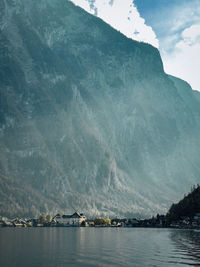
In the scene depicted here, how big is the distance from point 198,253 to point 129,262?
13332mm

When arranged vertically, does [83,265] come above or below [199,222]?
below

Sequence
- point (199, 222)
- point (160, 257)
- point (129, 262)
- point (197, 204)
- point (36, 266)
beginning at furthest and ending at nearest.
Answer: point (197, 204) < point (199, 222) < point (160, 257) < point (129, 262) < point (36, 266)

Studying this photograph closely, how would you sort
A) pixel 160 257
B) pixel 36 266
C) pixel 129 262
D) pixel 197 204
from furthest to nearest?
1. pixel 197 204
2. pixel 160 257
3. pixel 129 262
4. pixel 36 266

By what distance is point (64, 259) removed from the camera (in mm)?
49344

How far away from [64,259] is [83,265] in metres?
5.77

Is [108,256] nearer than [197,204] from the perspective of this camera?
Yes

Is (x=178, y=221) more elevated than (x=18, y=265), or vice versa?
(x=178, y=221)

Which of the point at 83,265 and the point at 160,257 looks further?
the point at 160,257

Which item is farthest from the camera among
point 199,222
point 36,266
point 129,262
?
point 199,222

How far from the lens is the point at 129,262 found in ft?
153

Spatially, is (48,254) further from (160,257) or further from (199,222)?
(199,222)

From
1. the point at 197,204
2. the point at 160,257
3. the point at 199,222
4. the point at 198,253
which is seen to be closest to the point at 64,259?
the point at 160,257

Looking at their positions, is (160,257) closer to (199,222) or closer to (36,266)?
(36,266)

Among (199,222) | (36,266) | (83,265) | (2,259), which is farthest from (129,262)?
(199,222)
